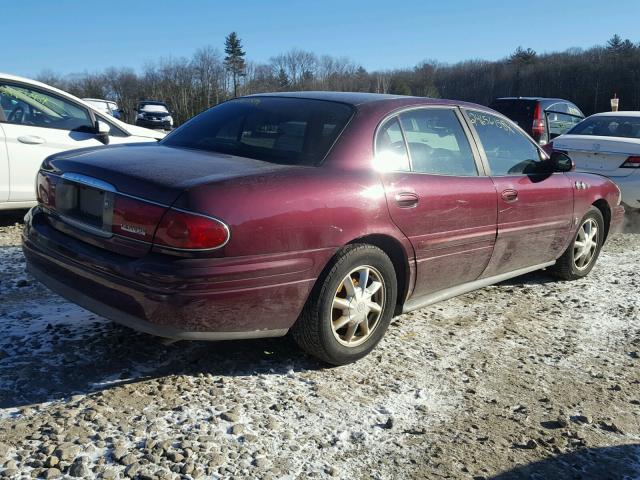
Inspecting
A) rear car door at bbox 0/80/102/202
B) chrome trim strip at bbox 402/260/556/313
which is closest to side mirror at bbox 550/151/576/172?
chrome trim strip at bbox 402/260/556/313

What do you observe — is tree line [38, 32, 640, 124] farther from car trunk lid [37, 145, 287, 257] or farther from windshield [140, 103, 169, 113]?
car trunk lid [37, 145, 287, 257]

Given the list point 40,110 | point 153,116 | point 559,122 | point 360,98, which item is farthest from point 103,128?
point 153,116

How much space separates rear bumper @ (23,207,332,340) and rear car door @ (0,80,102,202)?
361cm

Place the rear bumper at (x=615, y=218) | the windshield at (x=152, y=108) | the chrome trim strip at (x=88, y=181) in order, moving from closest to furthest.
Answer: the chrome trim strip at (x=88, y=181) < the rear bumper at (x=615, y=218) < the windshield at (x=152, y=108)

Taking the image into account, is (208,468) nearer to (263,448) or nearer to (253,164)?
(263,448)

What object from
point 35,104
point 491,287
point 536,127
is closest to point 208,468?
point 491,287

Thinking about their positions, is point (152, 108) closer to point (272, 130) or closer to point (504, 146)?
point (504, 146)

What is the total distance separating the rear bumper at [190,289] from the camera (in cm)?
283

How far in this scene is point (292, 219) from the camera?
3.03 metres

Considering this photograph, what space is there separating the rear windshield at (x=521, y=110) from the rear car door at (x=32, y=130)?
8133 millimetres

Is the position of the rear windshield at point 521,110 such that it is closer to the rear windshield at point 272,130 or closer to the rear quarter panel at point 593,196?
the rear quarter panel at point 593,196

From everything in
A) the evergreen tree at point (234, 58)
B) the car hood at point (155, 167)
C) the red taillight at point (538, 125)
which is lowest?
the car hood at point (155, 167)

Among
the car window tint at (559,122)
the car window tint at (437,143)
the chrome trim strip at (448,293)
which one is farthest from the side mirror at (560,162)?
the car window tint at (559,122)

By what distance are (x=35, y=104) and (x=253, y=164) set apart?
4436 millimetres
